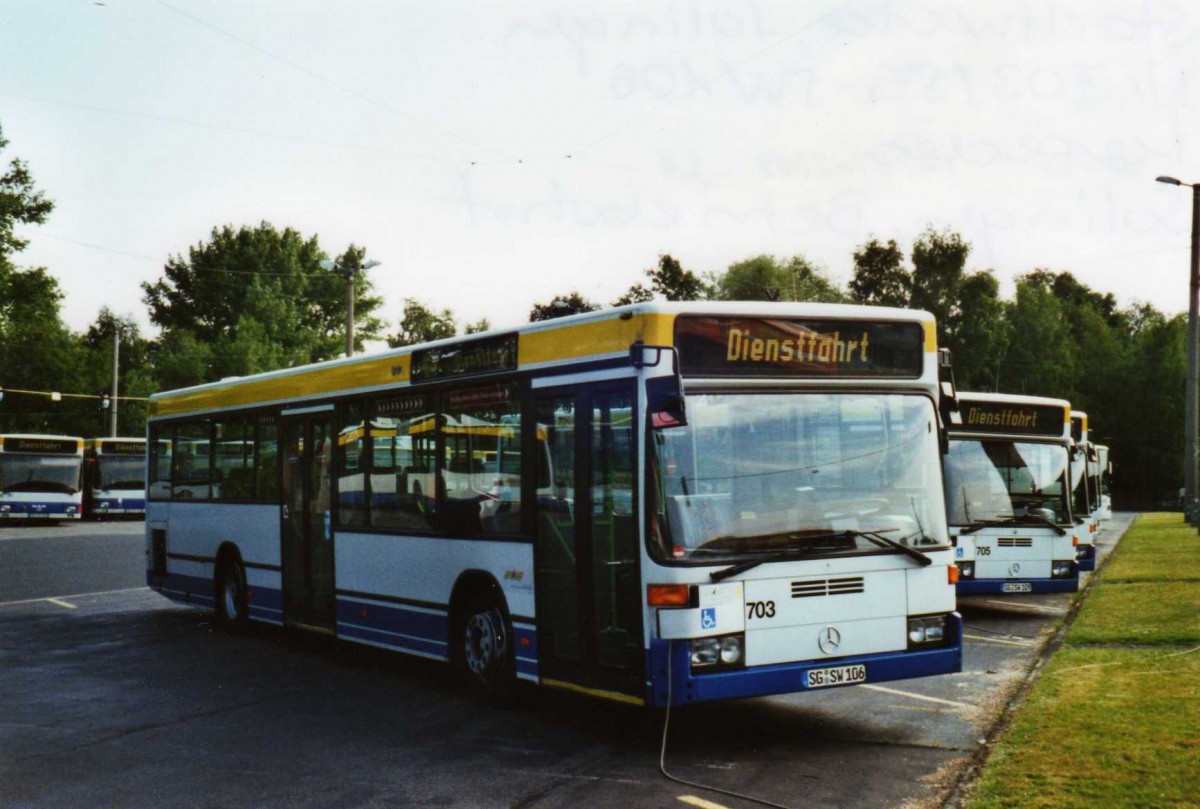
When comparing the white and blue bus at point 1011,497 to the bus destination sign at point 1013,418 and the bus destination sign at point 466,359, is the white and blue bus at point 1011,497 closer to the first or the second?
the bus destination sign at point 1013,418

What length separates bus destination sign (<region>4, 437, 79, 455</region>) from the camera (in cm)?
4484

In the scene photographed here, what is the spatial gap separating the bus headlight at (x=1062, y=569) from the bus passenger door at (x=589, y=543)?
926cm

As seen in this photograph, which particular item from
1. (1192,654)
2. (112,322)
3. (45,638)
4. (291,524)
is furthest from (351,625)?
(112,322)

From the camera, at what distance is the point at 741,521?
26.7 feet

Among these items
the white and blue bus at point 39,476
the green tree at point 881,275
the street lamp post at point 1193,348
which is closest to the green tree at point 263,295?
the green tree at point 881,275

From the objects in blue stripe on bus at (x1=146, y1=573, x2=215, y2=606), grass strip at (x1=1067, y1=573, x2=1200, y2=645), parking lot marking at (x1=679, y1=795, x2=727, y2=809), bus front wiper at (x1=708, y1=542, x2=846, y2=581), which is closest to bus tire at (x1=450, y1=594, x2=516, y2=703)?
bus front wiper at (x1=708, y1=542, x2=846, y2=581)

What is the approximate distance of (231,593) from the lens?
15.4 metres

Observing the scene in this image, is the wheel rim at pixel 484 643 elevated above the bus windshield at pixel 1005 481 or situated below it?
below

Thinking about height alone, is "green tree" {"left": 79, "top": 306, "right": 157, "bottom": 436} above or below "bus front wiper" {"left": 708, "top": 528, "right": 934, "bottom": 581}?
above

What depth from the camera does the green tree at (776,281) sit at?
7775 cm

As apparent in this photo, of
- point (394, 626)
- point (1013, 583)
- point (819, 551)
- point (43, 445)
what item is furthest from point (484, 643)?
point (43, 445)

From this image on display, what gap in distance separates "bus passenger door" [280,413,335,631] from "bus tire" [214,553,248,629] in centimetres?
121

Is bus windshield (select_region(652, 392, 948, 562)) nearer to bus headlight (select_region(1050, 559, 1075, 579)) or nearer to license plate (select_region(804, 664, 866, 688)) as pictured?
license plate (select_region(804, 664, 866, 688))

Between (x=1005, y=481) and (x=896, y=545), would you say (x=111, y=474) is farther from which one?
→ (x=896, y=545)
